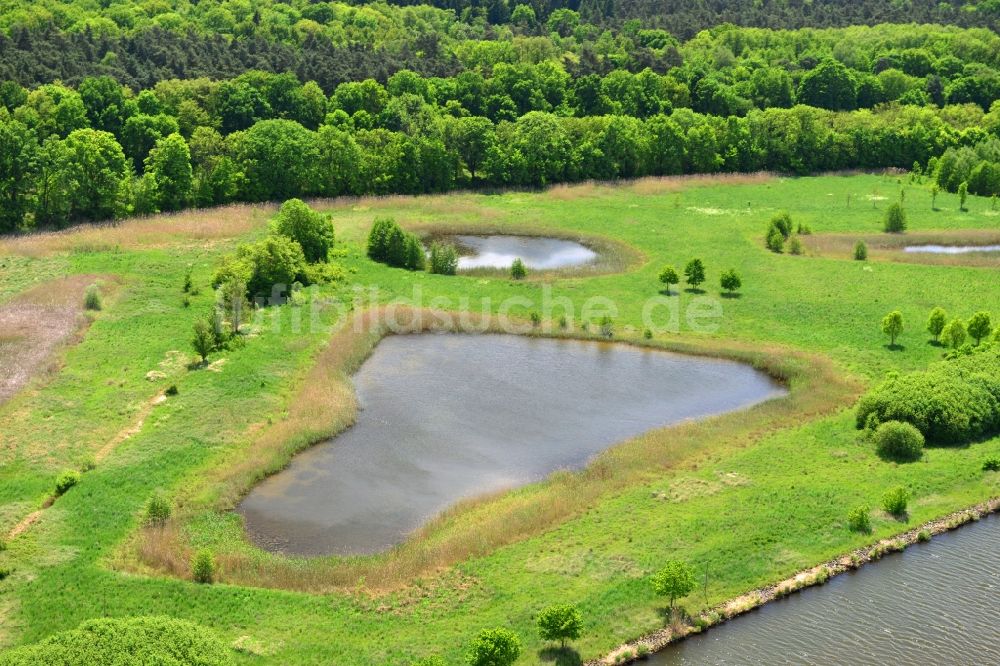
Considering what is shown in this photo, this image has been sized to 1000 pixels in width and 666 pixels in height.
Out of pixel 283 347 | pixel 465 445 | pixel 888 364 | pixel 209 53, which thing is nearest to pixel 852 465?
pixel 888 364

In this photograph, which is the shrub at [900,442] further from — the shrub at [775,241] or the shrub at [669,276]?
the shrub at [775,241]

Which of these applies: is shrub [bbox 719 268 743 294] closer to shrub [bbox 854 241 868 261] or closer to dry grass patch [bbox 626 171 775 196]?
shrub [bbox 854 241 868 261]

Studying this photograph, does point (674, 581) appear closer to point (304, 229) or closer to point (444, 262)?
point (444, 262)

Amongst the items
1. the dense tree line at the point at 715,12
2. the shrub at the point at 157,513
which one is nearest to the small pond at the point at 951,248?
the shrub at the point at 157,513

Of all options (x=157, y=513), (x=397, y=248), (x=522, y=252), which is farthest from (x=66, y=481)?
(x=522, y=252)

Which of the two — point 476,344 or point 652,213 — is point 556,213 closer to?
point 652,213

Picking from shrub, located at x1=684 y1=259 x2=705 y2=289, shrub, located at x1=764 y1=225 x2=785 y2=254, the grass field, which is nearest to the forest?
the grass field

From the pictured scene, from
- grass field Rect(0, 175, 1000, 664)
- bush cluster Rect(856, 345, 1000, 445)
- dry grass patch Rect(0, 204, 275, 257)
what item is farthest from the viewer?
dry grass patch Rect(0, 204, 275, 257)
